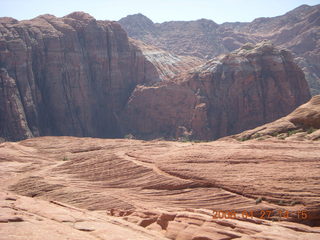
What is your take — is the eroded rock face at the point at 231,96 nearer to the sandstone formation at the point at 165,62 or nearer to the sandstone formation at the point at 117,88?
the sandstone formation at the point at 117,88

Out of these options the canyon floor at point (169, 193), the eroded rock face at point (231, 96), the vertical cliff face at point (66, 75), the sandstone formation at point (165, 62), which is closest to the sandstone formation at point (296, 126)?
the canyon floor at point (169, 193)

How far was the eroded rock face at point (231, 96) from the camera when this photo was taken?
173ft

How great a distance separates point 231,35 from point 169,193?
108014mm

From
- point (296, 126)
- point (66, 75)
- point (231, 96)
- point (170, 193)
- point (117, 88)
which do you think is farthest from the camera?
point (117, 88)

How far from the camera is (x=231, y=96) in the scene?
5425cm

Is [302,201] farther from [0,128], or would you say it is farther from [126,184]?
[0,128]

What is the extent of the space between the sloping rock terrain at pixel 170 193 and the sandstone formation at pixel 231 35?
6771 centimetres

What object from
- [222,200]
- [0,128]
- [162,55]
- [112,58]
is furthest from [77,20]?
[222,200]

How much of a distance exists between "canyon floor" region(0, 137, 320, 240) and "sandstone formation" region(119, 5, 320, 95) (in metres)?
67.9

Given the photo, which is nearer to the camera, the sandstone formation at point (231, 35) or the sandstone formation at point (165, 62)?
the sandstone formation at point (165, 62)

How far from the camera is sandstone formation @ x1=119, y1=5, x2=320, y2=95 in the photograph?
99.6m
